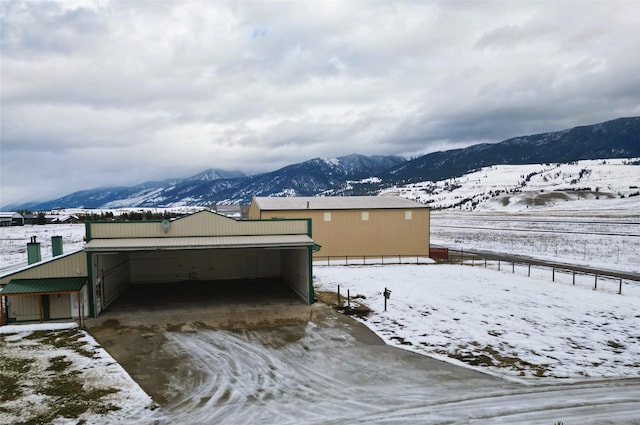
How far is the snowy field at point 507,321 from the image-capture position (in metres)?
14.3

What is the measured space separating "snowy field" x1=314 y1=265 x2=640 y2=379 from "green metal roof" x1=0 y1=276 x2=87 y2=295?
550 inches

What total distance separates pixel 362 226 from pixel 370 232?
926mm

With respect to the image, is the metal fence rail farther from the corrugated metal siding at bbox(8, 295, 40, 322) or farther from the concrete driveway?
the corrugated metal siding at bbox(8, 295, 40, 322)

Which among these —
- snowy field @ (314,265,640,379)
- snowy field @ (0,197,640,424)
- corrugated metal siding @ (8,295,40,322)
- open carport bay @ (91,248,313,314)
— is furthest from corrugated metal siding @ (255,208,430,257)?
corrugated metal siding @ (8,295,40,322)

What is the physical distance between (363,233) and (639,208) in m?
77.3

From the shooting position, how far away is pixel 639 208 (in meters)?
83.7

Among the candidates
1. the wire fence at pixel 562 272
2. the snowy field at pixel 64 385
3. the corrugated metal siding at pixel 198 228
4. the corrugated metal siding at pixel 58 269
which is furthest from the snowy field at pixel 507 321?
the corrugated metal siding at pixel 58 269

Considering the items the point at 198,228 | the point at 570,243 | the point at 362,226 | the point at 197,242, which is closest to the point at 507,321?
the point at 197,242

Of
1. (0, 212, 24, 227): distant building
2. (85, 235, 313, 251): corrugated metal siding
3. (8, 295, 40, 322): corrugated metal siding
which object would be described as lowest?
(0, 212, 24, 227): distant building

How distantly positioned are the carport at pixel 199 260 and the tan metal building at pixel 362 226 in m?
5.83

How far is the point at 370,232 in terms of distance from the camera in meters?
36.8

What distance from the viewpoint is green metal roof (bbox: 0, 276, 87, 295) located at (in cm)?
1865

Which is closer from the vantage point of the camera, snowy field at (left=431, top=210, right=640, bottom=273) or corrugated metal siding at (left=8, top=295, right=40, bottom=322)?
corrugated metal siding at (left=8, top=295, right=40, bottom=322)

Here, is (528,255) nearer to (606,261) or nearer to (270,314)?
(606,261)
